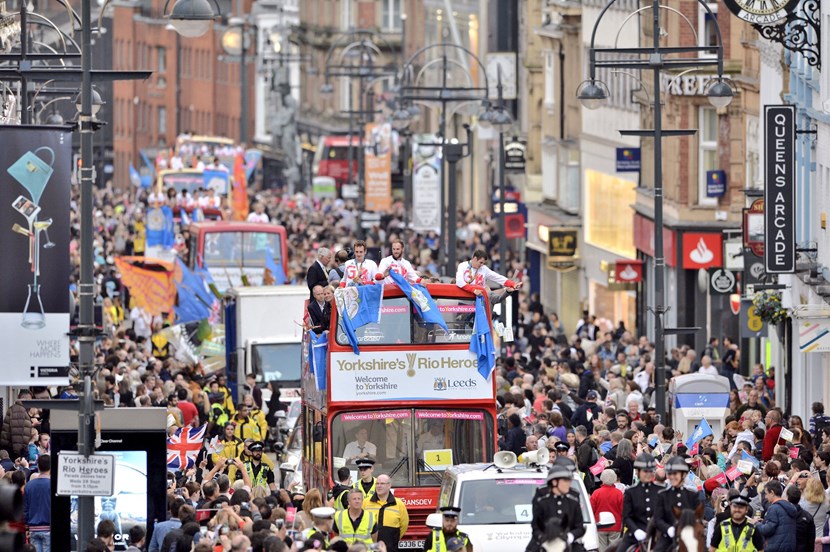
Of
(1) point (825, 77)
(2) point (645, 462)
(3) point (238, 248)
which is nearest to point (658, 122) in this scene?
(1) point (825, 77)

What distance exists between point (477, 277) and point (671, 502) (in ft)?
20.9

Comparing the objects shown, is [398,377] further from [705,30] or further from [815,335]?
[705,30]

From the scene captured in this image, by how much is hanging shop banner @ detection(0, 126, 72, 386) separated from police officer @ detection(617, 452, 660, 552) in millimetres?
5863

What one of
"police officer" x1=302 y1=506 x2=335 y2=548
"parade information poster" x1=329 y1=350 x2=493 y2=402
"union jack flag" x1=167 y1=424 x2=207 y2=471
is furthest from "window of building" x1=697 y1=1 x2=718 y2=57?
"police officer" x1=302 y1=506 x2=335 y2=548

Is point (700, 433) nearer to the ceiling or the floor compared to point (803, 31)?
nearer to the floor

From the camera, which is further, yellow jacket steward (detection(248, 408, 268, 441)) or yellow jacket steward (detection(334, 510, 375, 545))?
yellow jacket steward (detection(248, 408, 268, 441))

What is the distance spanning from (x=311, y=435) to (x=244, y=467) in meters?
1.58

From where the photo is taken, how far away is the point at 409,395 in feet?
83.6

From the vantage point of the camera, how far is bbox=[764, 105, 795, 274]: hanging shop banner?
115 ft

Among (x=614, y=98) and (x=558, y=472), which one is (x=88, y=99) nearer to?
(x=558, y=472)

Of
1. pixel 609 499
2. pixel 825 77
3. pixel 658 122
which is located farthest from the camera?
pixel 825 77

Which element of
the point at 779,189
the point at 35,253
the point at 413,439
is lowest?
the point at 413,439

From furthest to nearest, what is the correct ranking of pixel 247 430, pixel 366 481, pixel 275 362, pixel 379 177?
pixel 379 177
pixel 275 362
pixel 247 430
pixel 366 481

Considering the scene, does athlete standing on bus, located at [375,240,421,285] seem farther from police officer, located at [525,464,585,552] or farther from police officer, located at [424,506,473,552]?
police officer, located at [525,464,585,552]
